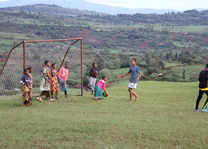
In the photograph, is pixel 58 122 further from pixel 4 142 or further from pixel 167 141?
pixel 167 141

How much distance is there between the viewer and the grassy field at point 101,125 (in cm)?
793

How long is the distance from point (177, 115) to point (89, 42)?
69.6m

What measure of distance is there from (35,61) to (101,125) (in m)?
7.55

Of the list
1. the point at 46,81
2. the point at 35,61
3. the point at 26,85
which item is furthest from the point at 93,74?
the point at 26,85

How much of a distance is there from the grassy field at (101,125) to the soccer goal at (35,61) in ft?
5.59

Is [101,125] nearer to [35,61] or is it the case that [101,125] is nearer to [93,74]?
[93,74]

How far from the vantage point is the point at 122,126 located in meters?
9.41

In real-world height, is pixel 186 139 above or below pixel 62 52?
below

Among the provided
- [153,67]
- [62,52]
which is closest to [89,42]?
[153,67]

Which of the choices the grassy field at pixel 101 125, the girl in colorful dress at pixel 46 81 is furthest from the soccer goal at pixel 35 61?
the grassy field at pixel 101 125

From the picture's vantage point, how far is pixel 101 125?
9430 mm

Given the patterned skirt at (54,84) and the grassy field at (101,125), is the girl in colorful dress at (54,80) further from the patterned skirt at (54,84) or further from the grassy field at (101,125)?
the grassy field at (101,125)

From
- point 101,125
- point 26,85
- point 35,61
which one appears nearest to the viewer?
point 101,125

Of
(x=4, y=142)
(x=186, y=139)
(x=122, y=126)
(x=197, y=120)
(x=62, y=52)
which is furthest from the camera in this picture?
(x=62, y=52)
